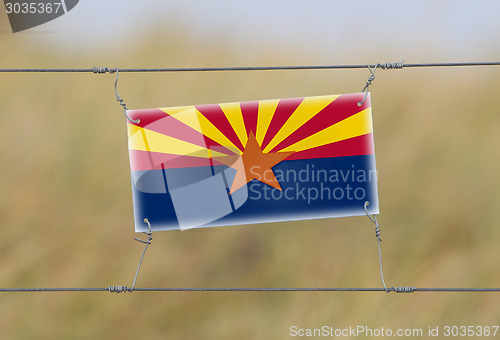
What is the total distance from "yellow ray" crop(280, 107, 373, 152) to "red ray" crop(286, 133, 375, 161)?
21 millimetres

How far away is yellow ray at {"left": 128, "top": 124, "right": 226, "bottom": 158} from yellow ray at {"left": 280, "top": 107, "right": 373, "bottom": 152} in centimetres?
46

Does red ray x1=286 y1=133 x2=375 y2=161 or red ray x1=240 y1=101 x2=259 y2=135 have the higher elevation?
red ray x1=240 y1=101 x2=259 y2=135

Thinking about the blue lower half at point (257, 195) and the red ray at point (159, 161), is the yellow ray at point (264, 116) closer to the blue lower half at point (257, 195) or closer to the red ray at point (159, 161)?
the blue lower half at point (257, 195)

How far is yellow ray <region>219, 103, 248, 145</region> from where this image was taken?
4371mm

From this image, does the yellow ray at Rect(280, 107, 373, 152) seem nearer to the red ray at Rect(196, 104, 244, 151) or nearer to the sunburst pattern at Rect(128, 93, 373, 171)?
the sunburst pattern at Rect(128, 93, 373, 171)

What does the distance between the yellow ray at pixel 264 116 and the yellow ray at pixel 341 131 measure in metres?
0.15

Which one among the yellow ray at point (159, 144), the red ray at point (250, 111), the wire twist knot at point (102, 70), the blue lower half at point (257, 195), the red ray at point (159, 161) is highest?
the wire twist knot at point (102, 70)

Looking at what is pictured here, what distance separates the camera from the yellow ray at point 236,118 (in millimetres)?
4371

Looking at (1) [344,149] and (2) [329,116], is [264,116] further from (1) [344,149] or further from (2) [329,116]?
(1) [344,149]

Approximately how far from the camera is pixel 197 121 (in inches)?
173

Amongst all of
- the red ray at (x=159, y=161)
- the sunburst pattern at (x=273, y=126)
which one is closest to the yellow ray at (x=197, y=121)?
the sunburst pattern at (x=273, y=126)

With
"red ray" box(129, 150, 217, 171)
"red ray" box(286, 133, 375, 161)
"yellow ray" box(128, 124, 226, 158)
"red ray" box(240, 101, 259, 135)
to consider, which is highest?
"red ray" box(240, 101, 259, 135)

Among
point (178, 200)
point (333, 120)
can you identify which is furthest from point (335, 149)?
point (178, 200)

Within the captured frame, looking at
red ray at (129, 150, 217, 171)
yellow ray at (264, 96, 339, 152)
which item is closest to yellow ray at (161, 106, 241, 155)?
red ray at (129, 150, 217, 171)
